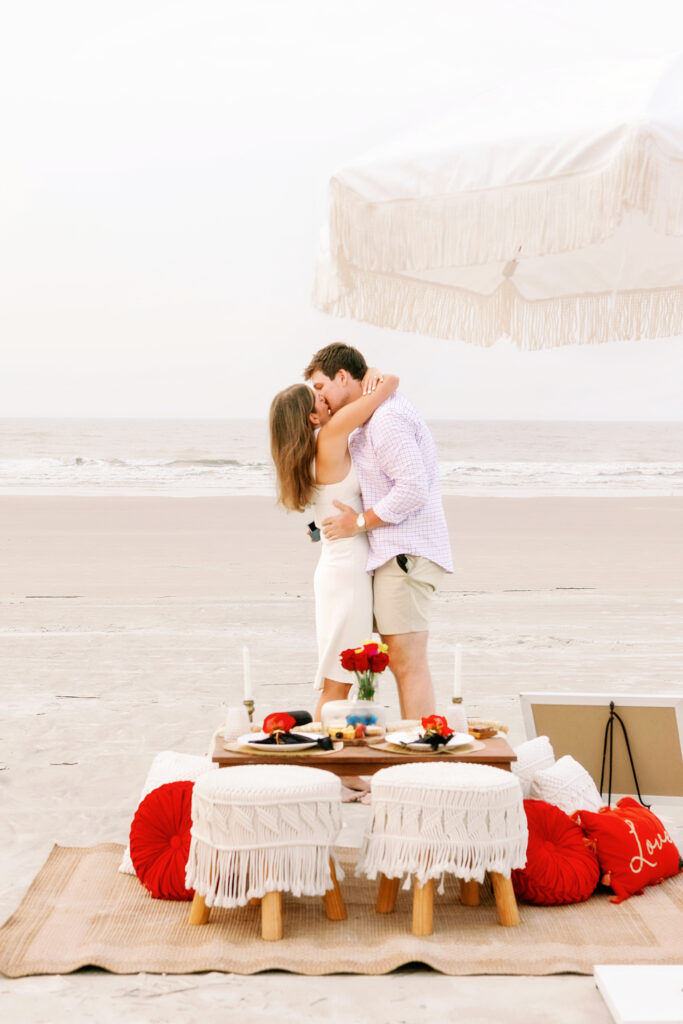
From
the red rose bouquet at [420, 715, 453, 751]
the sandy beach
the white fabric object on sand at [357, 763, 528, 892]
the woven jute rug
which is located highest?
the red rose bouquet at [420, 715, 453, 751]

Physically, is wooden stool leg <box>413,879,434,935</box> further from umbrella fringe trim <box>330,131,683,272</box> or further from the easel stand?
umbrella fringe trim <box>330,131,683,272</box>

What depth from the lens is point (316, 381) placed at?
448 cm

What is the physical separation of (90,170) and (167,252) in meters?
3.62

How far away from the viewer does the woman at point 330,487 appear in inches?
172

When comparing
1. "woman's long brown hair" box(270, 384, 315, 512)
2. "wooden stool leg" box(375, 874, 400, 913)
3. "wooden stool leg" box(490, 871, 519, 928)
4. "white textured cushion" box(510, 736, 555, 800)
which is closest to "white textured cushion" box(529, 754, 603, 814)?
"white textured cushion" box(510, 736, 555, 800)

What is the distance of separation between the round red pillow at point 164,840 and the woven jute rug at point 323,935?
0.05 metres

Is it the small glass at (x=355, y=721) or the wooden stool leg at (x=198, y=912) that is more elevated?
the small glass at (x=355, y=721)

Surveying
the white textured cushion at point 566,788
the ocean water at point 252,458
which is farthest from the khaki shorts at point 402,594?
the ocean water at point 252,458

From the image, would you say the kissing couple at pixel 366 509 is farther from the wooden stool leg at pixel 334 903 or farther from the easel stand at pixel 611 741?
the wooden stool leg at pixel 334 903

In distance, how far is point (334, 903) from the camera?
3332 mm

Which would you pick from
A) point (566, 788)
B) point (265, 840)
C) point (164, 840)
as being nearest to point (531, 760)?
point (566, 788)

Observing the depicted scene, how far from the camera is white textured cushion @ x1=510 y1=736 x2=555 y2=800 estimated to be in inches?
153

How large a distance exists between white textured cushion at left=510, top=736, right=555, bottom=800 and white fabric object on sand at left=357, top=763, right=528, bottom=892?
61cm

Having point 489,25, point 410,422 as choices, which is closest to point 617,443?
point 489,25
